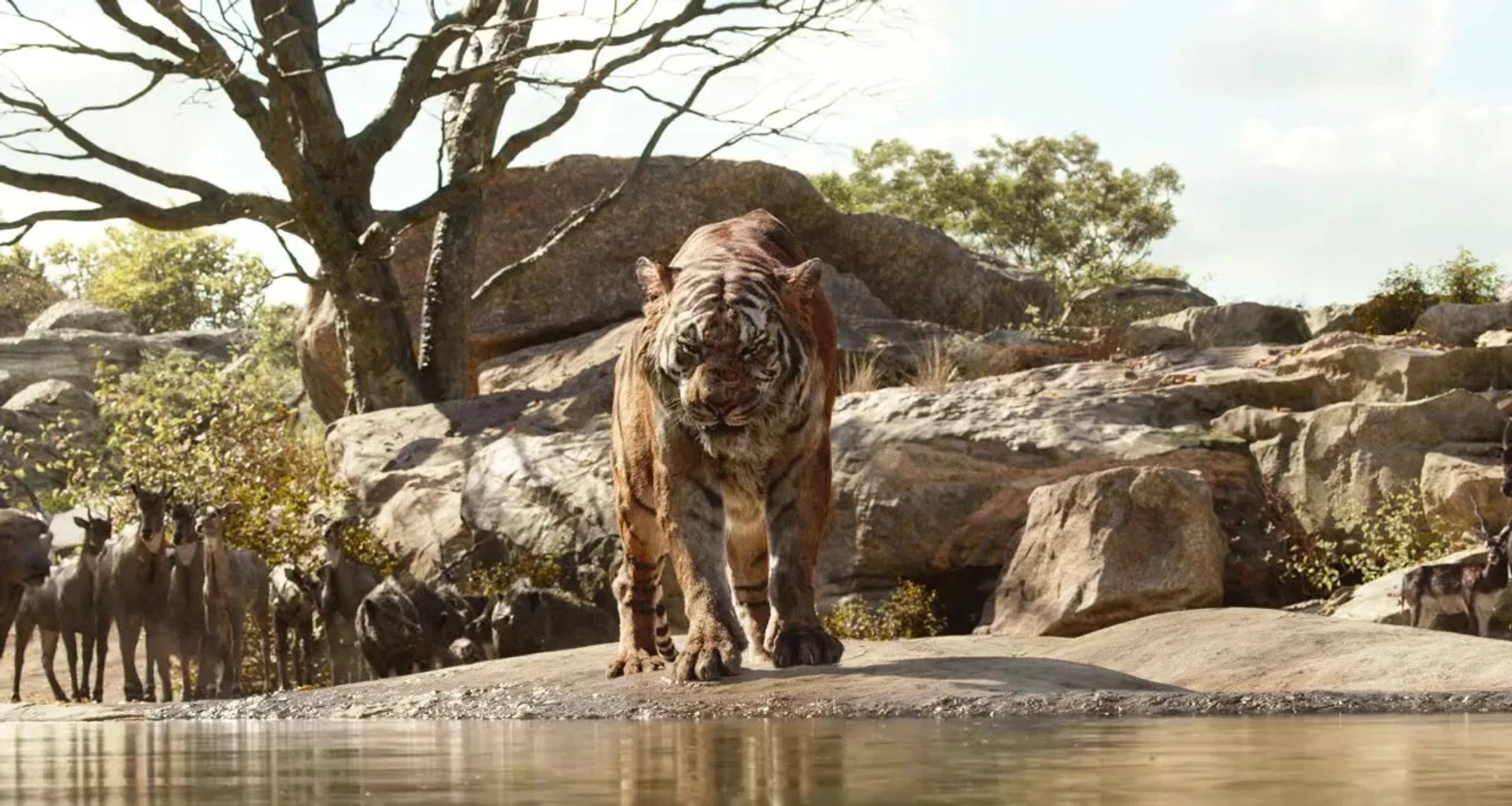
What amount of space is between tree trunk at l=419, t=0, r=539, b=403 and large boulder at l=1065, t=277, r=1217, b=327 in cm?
875

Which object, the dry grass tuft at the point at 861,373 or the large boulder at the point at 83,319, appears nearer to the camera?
the dry grass tuft at the point at 861,373

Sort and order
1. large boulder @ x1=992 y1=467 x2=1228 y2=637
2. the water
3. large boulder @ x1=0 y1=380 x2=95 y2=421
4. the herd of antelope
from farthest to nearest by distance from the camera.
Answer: large boulder @ x1=0 y1=380 x2=95 y2=421 → the herd of antelope → large boulder @ x1=992 y1=467 x2=1228 y2=637 → the water

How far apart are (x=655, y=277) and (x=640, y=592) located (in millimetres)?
1823

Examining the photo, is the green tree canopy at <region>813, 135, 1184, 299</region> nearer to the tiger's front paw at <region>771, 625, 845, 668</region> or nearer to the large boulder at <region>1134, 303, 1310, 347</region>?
the large boulder at <region>1134, 303, 1310, 347</region>

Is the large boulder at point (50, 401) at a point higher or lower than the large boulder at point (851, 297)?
higher

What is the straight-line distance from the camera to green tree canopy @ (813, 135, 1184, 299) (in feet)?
186

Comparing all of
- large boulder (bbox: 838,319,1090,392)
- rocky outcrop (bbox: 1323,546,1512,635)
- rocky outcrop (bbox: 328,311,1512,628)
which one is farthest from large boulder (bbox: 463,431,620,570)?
rocky outcrop (bbox: 1323,546,1512,635)

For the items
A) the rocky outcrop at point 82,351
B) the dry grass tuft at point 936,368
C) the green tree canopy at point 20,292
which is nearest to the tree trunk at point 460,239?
the dry grass tuft at point 936,368

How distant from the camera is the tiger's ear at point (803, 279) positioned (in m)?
10.1

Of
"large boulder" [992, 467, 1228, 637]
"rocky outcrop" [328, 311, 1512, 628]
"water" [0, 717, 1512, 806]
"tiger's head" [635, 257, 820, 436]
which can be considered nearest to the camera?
"water" [0, 717, 1512, 806]

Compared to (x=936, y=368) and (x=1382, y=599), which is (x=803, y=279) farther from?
(x=936, y=368)

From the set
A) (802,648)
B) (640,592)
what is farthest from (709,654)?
(640,592)

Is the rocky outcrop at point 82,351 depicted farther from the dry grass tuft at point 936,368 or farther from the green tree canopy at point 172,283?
the dry grass tuft at point 936,368

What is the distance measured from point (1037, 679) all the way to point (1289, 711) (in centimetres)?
139
